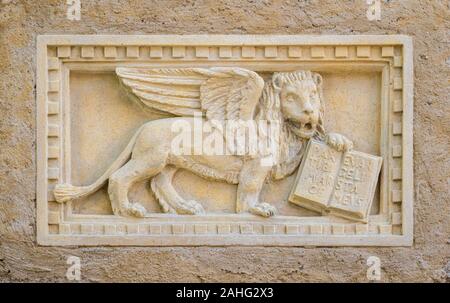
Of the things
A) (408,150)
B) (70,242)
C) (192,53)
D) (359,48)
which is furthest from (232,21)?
(70,242)

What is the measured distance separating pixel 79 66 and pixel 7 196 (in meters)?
0.71

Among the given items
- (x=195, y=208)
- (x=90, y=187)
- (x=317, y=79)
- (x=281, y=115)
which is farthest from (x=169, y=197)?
(x=317, y=79)

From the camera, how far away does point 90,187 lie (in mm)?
4328

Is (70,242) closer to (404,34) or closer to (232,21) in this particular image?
(232,21)

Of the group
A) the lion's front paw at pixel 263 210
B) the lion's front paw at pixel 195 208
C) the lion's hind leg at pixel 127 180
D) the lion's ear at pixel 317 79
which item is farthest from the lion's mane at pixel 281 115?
the lion's hind leg at pixel 127 180

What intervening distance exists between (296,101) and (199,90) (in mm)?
469

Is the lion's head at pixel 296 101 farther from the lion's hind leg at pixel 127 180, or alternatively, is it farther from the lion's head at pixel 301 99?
the lion's hind leg at pixel 127 180

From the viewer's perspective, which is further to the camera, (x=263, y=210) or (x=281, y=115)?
(x=281, y=115)

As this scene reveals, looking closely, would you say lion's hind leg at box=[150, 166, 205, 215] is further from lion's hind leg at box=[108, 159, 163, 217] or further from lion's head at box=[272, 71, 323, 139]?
lion's head at box=[272, 71, 323, 139]

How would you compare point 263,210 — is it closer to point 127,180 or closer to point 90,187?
point 127,180

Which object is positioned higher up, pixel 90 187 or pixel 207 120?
pixel 207 120

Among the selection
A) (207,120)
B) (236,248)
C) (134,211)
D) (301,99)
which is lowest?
(236,248)

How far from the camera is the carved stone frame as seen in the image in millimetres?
4289

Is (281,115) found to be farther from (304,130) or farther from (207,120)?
(207,120)
